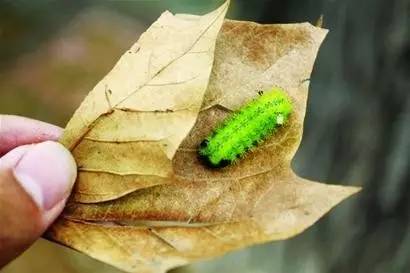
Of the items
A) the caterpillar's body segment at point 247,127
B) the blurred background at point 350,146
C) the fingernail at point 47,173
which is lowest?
the blurred background at point 350,146

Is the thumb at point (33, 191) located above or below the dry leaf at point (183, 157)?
below

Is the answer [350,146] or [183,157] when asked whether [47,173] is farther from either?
[350,146]

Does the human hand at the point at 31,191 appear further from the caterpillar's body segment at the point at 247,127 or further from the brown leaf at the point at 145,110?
the caterpillar's body segment at the point at 247,127

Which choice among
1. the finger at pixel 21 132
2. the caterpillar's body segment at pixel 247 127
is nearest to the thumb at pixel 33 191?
the caterpillar's body segment at pixel 247 127

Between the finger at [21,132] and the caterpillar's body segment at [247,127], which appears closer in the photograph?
the caterpillar's body segment at [247,127]

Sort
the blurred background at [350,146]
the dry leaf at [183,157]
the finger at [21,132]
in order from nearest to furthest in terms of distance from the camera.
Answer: the dry leaf at [183,157] < the finger at [21,132] < the blurred background at [350,146]

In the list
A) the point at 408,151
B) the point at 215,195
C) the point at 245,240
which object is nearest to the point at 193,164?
the point at 215,195

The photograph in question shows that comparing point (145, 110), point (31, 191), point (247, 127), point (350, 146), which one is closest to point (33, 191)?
point (31, 191)

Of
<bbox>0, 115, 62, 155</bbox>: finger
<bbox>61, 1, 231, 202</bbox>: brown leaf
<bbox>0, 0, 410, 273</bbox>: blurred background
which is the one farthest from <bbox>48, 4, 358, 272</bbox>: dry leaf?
<bbox>0, 0, 410, 273</bbox>: blurred background
